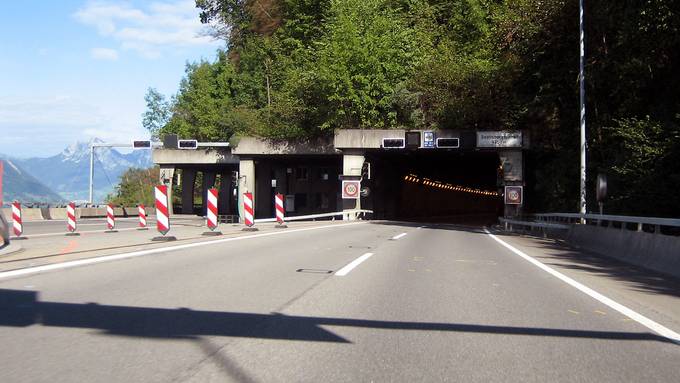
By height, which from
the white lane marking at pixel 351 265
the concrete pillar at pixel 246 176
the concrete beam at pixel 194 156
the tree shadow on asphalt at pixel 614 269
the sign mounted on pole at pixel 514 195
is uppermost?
the concrete beam at pixel 194 156

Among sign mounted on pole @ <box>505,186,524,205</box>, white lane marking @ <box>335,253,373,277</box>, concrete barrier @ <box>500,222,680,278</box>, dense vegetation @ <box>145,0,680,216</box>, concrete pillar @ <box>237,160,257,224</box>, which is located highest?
dense vegetation @ <box>145,0,680,216</box>

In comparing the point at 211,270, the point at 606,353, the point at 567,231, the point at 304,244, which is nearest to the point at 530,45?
the point at 567,231

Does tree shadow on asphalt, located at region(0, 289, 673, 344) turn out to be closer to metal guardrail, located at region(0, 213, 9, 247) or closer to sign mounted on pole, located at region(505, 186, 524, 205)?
metal guardrail, located at region(0, 213, 9, 247)

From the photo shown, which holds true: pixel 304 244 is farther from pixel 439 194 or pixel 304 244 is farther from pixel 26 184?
pixel 26 184

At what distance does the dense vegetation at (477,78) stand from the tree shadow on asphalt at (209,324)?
16.5 meters

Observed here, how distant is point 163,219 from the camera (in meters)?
16.0

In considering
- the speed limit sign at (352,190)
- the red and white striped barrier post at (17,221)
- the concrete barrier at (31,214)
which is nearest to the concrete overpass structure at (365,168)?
the speed limit sign at (352,190)

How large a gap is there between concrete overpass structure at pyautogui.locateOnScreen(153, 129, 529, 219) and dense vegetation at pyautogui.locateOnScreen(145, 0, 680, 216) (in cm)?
210

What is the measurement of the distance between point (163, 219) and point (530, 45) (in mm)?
24156

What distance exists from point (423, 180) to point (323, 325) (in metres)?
54.2

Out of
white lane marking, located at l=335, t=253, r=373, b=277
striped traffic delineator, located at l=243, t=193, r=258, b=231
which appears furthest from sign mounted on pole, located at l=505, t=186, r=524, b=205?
white lane marking, located at l=335, t=253, r=373, b=277

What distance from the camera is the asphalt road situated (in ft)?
15.2

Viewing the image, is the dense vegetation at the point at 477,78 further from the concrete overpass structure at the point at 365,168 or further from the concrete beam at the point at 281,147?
the concrete overpass structure at the point at 365,168

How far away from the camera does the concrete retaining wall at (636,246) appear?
11.1 meters
